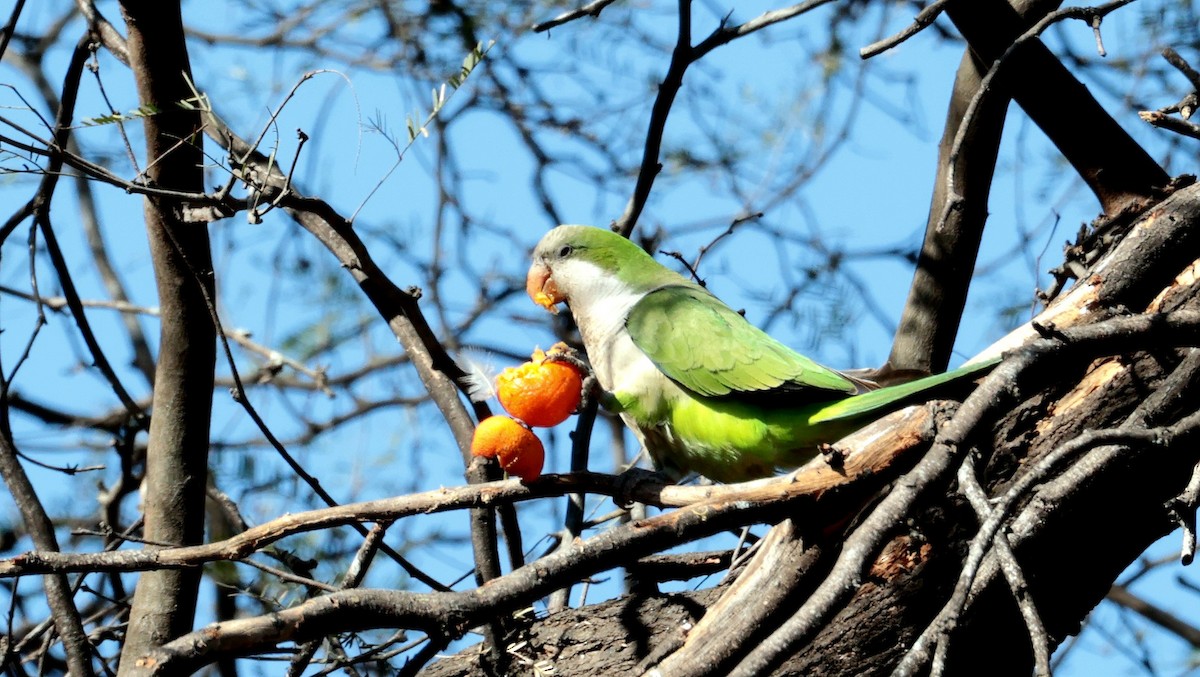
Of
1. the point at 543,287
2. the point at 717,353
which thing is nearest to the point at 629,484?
the point at 717,353

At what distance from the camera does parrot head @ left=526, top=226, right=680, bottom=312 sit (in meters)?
4.18

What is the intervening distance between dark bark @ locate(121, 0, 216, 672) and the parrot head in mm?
1377

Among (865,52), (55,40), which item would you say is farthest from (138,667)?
(55,40)

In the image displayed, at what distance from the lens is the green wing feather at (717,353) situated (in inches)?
137

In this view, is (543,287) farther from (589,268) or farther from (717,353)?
(717,353)

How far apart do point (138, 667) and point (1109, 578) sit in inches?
89.9

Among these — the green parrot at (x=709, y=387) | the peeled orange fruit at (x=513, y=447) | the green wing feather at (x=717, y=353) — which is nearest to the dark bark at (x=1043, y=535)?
the green parrot at (x=709, y=387)

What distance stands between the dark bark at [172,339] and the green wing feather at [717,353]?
1.45 meters

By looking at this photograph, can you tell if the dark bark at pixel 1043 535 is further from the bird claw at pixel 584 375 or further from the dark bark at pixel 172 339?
the dark bark at pixel 172 339

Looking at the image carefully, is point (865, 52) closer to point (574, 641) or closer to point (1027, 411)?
point (1027, 411)

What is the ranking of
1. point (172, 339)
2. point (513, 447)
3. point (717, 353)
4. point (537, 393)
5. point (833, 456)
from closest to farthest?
point (833, 456) → point (513, 447) → point (537, 393) → point (172, 339) → point (717, 353)

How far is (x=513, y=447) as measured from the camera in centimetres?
282

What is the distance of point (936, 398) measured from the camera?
9.57ft

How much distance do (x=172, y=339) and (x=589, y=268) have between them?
1535 millimetres
